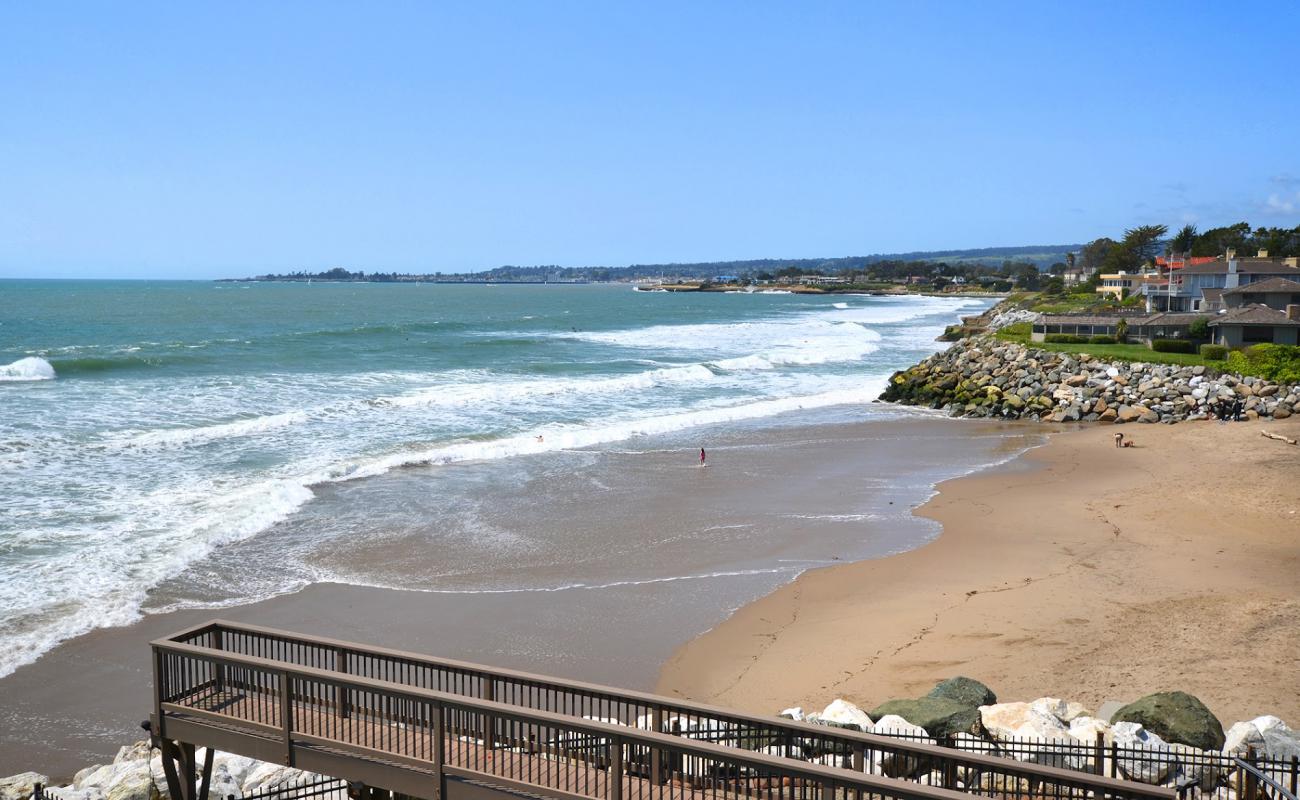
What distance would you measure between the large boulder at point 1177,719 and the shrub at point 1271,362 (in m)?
31.5

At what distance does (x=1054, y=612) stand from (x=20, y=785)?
515 inches

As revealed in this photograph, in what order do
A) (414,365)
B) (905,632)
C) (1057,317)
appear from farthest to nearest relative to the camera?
(414,365), (1057,317), (905,632)

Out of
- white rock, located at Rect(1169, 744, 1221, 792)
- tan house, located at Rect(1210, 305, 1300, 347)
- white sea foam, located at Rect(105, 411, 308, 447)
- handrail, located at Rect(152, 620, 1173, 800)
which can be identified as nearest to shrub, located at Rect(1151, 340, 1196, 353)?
tan house, located at Rect(1210, 305, 1300, 347)

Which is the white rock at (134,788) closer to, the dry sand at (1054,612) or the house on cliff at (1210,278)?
the dry sand at (1054,612)

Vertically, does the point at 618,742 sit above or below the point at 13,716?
above

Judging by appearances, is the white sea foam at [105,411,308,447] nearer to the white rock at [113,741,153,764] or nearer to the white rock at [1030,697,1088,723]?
the white rock at [113,741,153,764]

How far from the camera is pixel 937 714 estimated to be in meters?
10.4

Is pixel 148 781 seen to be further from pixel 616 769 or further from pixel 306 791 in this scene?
pixel 616 769

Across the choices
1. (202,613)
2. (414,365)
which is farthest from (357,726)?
(414,365)

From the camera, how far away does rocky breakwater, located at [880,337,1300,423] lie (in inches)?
1387

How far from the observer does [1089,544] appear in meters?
19.3

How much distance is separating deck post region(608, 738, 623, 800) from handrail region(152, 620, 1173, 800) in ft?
0.36

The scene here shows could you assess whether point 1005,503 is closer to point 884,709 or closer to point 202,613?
point 884,709

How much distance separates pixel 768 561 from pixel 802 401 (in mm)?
23088
